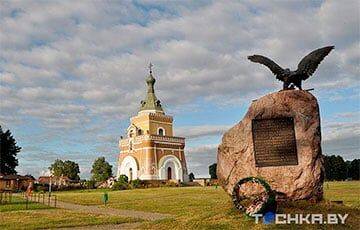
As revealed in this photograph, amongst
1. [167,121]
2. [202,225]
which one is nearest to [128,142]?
[167,121]

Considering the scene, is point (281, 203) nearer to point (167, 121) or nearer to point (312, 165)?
point (312, 165)

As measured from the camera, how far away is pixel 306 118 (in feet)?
45.9

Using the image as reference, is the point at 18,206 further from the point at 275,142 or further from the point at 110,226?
the point at 275,142

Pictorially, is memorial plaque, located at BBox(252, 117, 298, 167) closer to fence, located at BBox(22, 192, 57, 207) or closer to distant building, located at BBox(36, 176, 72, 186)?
fence, located at BBox(22, 192, 57, 207)

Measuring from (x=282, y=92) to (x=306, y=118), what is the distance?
4.11 feet

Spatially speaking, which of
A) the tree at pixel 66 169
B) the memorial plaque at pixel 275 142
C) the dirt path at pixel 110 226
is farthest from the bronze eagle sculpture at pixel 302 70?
the tree at pixel 66 169

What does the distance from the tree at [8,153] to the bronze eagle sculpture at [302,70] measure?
52.1 meters

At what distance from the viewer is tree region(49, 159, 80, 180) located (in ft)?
286

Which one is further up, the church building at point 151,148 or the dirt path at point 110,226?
the church building at point 151,148

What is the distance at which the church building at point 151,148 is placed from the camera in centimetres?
6738

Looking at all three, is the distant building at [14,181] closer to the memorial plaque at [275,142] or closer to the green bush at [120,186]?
the green bush at [120,186]

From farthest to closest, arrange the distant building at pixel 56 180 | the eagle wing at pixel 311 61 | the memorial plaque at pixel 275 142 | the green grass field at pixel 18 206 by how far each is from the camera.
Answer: the distant building at pixel 56 180, the green grass field at pixel 18 206, the eagle wing at pixel 311 61, the memorial plaque at pixel 275 142

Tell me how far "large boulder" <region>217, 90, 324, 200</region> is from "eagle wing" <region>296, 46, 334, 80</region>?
→ 88cm

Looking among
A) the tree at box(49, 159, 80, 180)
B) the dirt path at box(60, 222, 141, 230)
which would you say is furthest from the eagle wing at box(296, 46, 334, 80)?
the tree at box(49, 159, 80, 180)
